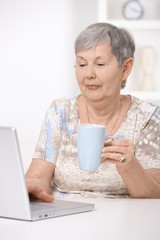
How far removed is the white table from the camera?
1.39 metres

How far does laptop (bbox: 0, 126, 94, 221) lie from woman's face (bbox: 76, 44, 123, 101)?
0.77m

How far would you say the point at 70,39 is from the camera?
369cm

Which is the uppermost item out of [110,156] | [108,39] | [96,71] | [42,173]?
[108,39]

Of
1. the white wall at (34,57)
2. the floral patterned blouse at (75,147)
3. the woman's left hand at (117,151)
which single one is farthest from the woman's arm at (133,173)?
the white wall at (34,57)

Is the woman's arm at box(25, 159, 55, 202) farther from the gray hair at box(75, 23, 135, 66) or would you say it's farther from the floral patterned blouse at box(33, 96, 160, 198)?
the gray hair at box(75, 23, 135, 66)

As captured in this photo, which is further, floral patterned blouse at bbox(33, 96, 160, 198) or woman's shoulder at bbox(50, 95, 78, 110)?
woman's shoulder at bbox(50, 95, 78, 110)

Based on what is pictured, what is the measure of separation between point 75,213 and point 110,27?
3.08 feet

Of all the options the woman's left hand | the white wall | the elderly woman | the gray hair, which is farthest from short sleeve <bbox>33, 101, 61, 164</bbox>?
the white wall

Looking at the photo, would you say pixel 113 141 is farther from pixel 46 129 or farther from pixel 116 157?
pixel 46 129

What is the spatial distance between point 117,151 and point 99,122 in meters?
0.64


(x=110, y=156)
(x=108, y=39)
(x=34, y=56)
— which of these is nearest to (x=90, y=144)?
(x=110, y=156)

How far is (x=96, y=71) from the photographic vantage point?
7.59ft

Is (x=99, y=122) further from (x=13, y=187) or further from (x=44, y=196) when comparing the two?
(x=13, y=187)

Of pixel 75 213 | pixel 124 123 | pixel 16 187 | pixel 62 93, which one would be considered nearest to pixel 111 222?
pixel 75 213
